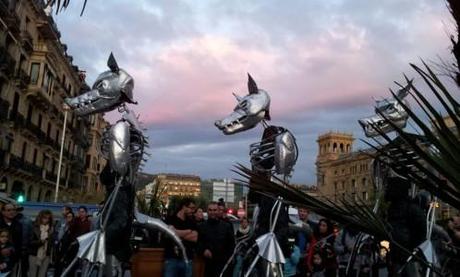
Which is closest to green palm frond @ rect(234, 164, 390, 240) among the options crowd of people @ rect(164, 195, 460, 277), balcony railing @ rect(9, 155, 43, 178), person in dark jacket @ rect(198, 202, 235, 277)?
crowd of people @ rect(164, 195, 460, 277)

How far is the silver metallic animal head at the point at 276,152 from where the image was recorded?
637cm

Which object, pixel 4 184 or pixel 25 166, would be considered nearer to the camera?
pixel 4 184

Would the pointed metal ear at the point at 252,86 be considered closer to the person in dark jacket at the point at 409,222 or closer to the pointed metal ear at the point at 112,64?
the pointed metal ear at the point at 112,64

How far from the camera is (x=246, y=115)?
676 cm

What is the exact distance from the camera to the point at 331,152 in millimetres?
93188

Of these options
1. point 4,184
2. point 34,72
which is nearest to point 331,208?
point 4,184

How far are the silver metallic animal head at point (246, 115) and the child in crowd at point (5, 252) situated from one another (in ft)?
9.87

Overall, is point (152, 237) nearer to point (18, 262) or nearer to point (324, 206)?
point (18, 262)

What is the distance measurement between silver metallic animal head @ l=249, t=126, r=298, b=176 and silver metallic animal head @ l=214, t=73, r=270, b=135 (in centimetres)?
24

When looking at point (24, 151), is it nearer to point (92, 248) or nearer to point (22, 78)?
point (22, 78)

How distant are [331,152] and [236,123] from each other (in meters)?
88.1

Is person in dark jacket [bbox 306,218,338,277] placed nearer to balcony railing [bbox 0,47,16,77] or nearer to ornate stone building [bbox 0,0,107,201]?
ornate stone building [bbox 0,0,107,201]

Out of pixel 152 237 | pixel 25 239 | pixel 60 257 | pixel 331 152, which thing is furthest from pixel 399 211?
pixel 331 152

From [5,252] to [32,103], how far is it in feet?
112
